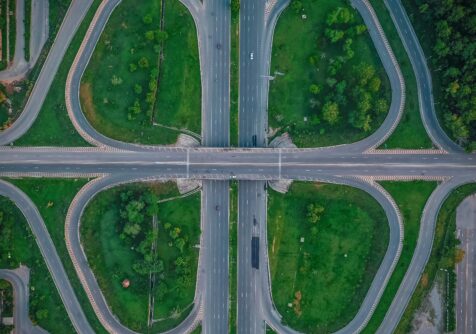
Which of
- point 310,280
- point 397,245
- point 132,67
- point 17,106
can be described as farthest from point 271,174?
point 17,106

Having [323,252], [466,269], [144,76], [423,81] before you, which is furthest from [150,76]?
[466,269]

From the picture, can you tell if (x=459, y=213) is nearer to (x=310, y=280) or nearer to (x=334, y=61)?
(x=310, y=280)

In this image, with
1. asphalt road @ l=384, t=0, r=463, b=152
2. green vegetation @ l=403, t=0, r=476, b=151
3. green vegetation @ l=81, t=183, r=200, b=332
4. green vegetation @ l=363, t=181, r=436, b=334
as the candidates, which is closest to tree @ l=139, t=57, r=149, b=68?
green vegetation @ l=81, t=183, r=200, b=332

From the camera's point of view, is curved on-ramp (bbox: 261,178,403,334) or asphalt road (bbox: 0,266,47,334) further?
curved on-ramp (bbox: 261,178,403,334)

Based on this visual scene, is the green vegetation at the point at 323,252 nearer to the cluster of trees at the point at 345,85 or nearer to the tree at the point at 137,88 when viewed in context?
the cluster of trees at the point at 345,85

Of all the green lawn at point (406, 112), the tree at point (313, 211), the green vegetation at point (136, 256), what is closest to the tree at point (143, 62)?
the green vegetation at point (136, 256)

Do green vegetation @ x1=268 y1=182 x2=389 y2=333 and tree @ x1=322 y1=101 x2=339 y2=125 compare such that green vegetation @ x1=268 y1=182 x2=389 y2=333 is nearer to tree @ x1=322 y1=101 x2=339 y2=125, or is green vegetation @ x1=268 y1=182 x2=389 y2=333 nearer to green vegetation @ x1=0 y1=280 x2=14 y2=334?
tree @ x1=322 y1=101 x2=339 y2=125
